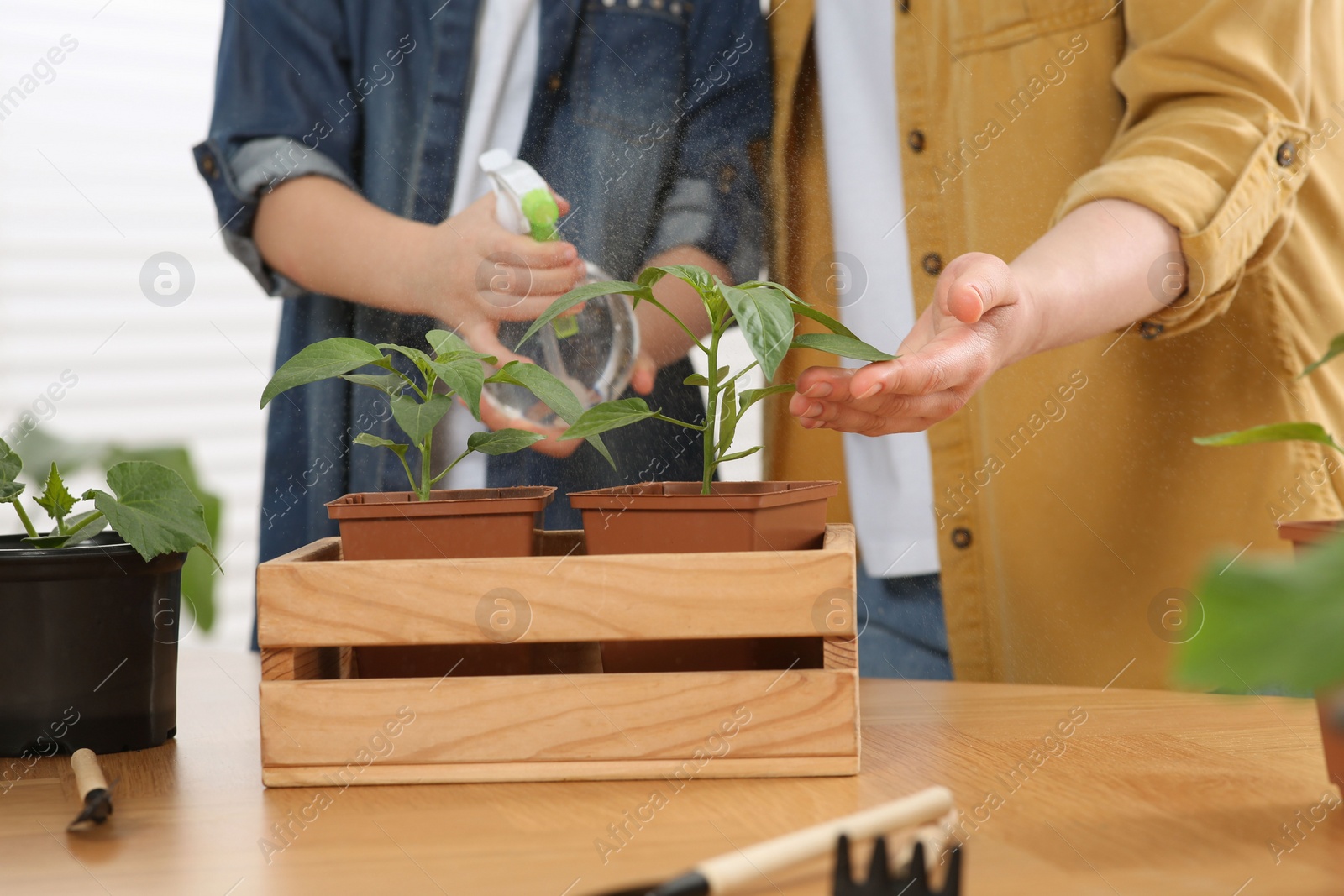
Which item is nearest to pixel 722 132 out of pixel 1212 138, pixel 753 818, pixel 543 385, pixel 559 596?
pixel 1212 138

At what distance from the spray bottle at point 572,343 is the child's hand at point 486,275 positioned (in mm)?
18

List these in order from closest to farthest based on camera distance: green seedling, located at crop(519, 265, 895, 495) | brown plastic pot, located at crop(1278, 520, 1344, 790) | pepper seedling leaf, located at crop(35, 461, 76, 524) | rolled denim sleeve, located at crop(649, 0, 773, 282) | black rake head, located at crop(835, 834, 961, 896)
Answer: black rake head, located at crop(835, 834, 961, 896)
brown plastic pot, located at crop(1278, 520, 1344, 790)
green seedling, located at crop(519, 265, 895, 495)
pepper seedling leaf, located at crop(35, 461, 76, 524)
rolled denim sleeve, located at crop(649, 0, 773, 282)

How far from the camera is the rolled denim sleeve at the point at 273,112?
1.17 meters

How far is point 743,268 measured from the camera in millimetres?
1185

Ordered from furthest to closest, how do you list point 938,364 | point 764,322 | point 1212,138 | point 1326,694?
point 1212,138 → point 938,364 → point 764,322 → point 1326,694

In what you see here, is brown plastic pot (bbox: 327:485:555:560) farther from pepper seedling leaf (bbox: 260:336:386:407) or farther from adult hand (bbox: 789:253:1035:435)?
adult hand (bbox: 789:253:1035:435)

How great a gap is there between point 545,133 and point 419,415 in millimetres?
621

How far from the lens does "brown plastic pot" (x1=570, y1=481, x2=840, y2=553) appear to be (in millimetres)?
656

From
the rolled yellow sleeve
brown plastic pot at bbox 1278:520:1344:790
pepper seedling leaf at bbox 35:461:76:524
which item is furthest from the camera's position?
the rolled yellow sleeve

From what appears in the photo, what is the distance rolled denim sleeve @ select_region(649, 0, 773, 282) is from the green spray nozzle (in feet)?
0.67

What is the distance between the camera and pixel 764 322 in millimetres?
621

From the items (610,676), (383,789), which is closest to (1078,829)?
(610,676)

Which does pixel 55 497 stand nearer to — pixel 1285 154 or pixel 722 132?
pixel 722 132

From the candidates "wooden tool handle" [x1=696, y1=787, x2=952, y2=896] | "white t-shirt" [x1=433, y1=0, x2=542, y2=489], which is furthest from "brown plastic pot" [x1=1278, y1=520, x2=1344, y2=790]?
"white t-shirt" [x1=433, y1=0, x2=542, y2=489]
